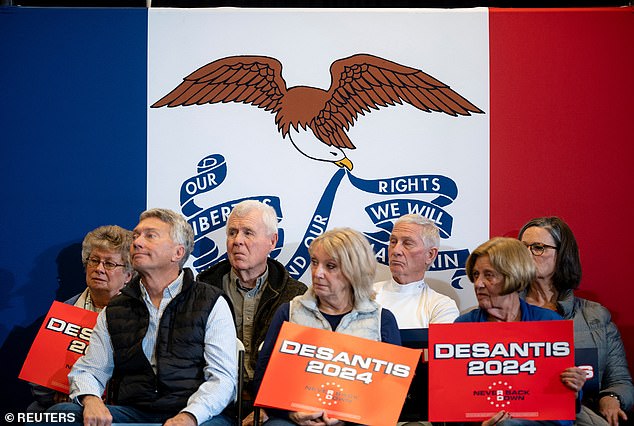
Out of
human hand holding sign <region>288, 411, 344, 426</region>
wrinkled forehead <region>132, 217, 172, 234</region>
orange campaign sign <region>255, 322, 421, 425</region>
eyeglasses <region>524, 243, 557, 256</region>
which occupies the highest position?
A: wrinkled forehead <region>132, 217, 172, 234</region>

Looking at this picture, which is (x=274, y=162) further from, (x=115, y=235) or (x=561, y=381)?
(x=561, y=381)

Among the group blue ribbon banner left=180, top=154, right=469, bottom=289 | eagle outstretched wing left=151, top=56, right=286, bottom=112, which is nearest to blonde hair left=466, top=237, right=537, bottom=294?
blue ribbon banner left=180, top=154, right=469, bottom=289

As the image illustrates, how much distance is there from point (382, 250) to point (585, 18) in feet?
5.85

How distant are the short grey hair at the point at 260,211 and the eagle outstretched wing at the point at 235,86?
2.19 ft

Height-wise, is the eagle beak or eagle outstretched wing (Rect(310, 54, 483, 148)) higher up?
eagle outstretched wing (Rect(310, 54, 483, 148))

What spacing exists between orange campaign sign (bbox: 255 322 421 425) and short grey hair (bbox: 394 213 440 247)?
1.25 meters

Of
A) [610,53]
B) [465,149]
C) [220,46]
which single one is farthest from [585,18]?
[220,46]

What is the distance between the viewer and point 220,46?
4.90 metres

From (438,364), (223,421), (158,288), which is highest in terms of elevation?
(158,288)

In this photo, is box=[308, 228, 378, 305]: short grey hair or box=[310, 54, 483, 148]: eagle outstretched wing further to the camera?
box=[310, 54, 483, 148]: eagle outstretched wing

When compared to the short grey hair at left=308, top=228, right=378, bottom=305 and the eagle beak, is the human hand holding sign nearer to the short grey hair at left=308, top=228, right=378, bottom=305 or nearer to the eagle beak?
the short grey hair at left=308, top=228, right=378, bottom=305

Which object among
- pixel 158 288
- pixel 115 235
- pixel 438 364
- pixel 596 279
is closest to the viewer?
pixel 438 364

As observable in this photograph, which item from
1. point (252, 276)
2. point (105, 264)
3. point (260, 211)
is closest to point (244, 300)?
point (252, 276)

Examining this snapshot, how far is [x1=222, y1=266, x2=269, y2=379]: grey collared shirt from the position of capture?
4.27m
